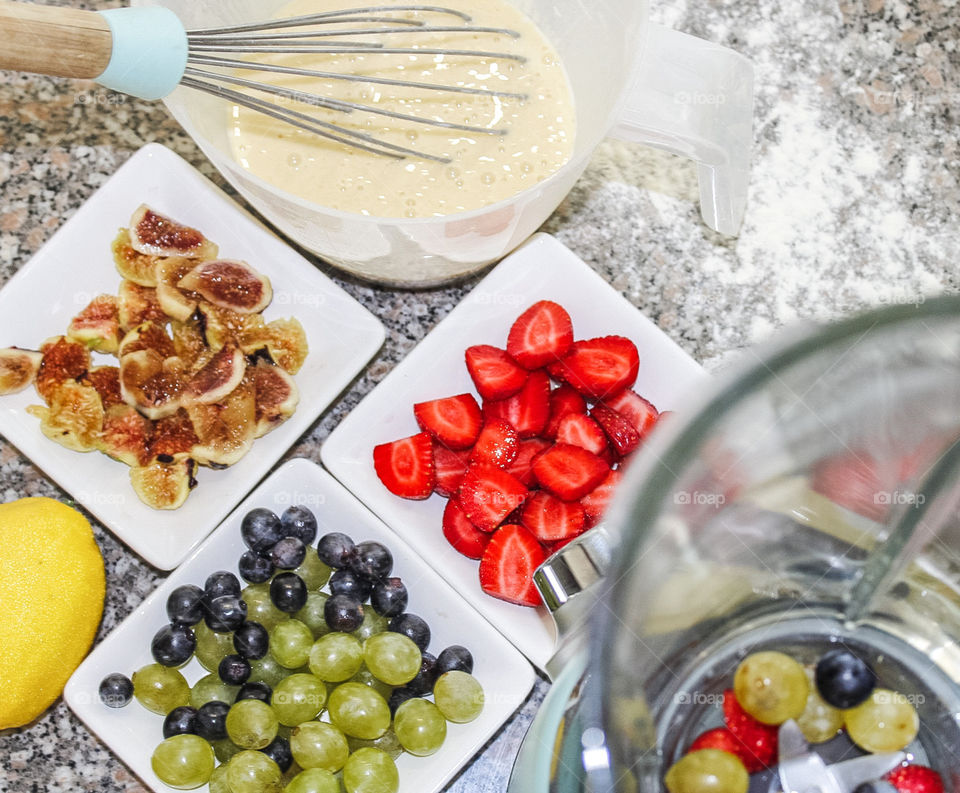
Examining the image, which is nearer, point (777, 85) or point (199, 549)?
point (199, 549)

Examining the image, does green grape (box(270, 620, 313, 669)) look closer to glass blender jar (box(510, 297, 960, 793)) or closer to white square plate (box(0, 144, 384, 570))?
white square plate (box(0, 144, 384, 570))

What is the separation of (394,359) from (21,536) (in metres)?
0.47

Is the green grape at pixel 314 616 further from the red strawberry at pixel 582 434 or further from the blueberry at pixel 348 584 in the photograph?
the red strawberry at pixel 582 434

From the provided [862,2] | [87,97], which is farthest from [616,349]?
[87,97]

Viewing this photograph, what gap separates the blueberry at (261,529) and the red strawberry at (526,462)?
0.89ft

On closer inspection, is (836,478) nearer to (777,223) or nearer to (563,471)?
(563,471)

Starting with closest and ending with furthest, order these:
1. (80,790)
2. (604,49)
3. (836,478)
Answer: (836,478) → (604,49) → (80,790)

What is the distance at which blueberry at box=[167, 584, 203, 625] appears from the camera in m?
1.07

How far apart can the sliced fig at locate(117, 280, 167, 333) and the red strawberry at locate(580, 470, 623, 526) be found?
547mm

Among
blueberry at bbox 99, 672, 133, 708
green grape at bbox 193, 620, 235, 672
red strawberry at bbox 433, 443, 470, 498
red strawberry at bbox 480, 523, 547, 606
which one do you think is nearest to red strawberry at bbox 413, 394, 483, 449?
red strawberry at bbox 433, 443, 470, 498

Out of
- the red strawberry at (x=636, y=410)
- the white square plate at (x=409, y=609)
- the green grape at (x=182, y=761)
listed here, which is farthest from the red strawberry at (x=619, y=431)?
the green grape at (x=182, y=761)

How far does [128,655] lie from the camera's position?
3.59 feet

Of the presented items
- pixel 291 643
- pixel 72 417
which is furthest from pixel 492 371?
pixel 72 417

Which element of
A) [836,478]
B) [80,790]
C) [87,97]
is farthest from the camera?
[87,97]
